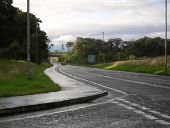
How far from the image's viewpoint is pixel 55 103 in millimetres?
14766

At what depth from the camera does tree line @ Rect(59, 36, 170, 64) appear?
504 ft

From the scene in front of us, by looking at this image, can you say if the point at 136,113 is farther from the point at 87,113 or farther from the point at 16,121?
the point at 16,121

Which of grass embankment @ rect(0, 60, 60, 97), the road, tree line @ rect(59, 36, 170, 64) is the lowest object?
the road

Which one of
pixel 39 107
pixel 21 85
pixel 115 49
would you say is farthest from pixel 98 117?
pixel 115 49

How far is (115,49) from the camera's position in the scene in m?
191

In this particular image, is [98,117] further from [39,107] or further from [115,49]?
[115,49]

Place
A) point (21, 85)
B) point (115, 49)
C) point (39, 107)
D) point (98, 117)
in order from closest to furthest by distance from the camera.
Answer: point (98, 117)
point (39, 107)
point (21, 85)
point (115, 49)

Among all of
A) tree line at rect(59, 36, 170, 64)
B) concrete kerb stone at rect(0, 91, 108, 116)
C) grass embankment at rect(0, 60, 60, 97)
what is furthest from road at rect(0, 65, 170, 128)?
tree line at rect(59, 36, 170, 64)

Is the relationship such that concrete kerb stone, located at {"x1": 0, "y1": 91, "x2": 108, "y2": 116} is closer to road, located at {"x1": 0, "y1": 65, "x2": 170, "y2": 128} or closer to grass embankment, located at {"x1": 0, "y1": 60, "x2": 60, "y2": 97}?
road, located at {"x1": 0, "y1": 65, "x2": 170, "y2": 128}

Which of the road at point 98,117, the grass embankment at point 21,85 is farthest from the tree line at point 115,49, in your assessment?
the road at point 98,117

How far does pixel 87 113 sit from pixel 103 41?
181046mm

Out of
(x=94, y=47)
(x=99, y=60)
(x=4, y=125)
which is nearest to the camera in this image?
(x=4, y=125)

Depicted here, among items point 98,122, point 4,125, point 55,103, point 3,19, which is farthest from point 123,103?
point 3,19

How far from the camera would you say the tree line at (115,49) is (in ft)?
504
